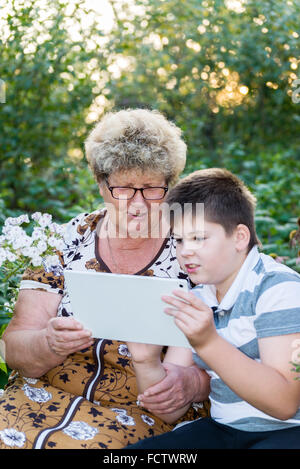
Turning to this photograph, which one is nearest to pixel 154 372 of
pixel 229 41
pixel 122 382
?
pixel 122 382

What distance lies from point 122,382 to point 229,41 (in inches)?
170

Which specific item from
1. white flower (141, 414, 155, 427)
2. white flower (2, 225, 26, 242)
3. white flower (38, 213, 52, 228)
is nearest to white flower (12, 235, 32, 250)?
white flower (2, 225, 26, 242)

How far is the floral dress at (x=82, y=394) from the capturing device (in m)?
2.01

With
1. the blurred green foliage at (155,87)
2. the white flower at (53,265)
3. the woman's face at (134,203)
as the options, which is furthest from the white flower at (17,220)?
the blurred green foliage at (155,87)

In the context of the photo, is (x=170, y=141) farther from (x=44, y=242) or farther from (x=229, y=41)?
(x=229, y=41)

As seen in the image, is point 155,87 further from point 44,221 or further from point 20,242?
point 20,242

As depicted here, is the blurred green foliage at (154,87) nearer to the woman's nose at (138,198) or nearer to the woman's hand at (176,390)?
the woman's nose at (138,198)

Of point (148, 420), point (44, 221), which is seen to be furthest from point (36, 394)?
point (44, 221)

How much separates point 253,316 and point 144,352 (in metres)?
0.37

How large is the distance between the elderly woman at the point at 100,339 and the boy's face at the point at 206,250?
0.39m

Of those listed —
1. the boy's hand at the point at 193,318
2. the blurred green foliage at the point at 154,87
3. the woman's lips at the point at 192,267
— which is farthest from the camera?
the blurred green foliage at the point at 154,87

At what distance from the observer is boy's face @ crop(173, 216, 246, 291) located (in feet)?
6.32

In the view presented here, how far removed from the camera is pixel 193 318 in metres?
1.73

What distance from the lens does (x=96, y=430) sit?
6.73 feet
